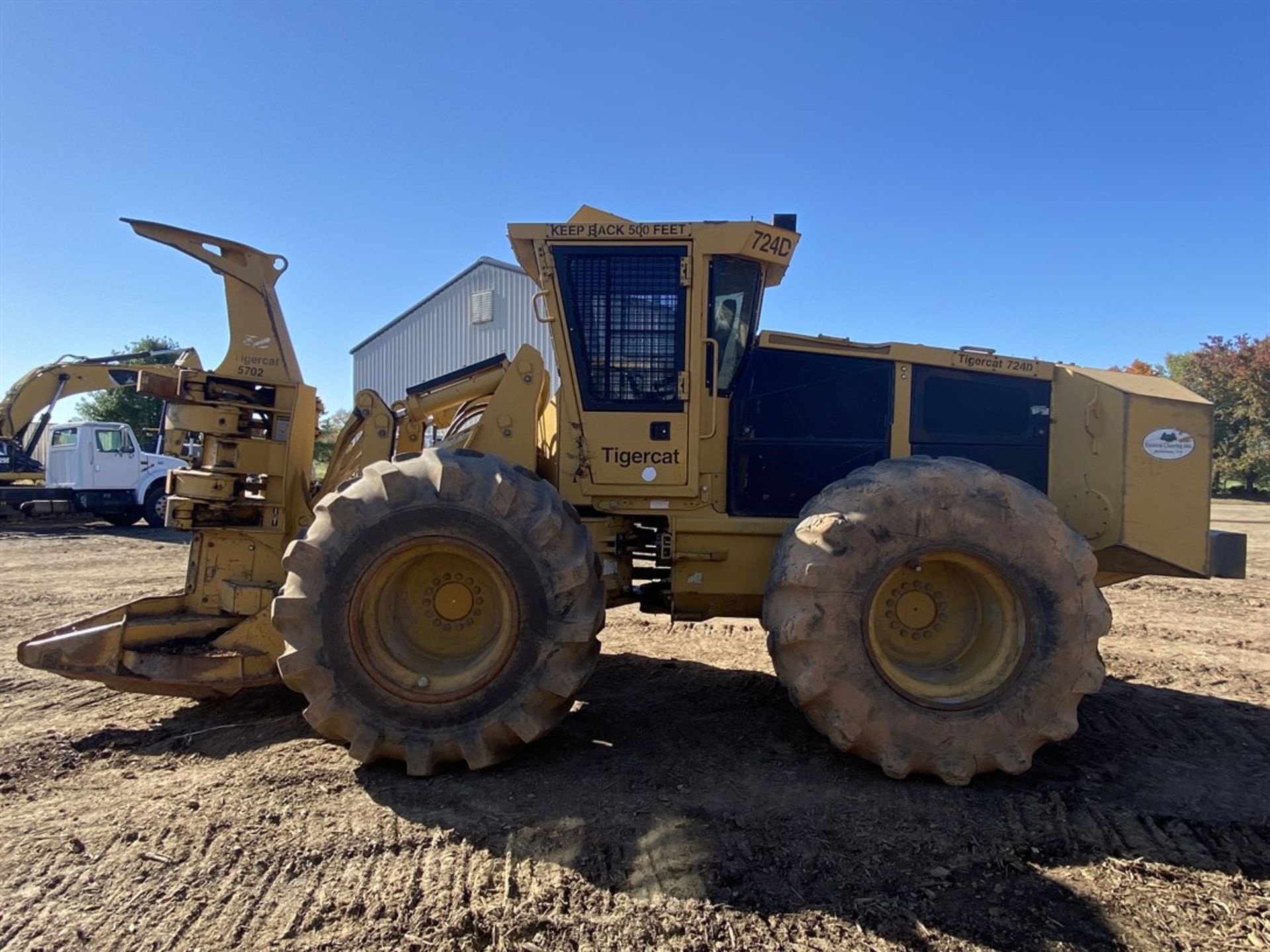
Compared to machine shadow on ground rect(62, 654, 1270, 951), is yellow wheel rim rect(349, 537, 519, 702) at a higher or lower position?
higher

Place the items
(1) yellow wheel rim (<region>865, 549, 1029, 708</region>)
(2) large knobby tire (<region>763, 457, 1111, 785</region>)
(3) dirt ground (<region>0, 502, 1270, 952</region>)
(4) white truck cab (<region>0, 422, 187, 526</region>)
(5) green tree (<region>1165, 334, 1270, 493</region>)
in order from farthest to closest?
(5) green tree (<region>1165, 334, 1270, 493</region>) < (4) white truck cab (<region>0, 422, 187, 526</region>) < (1) yellow wheel rim (<region>865, 549, 1029, 708</region>) < (2) large knobby tire (<region>763, 457, 1111, 785</region>) < (3) dirt ground (<region>0, 502, 1270, 952</region>)

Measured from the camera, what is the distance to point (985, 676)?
4.02m

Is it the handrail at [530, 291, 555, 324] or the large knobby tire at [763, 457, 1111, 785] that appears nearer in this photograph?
the large knobby tire at [763, 457, 1111, 785]

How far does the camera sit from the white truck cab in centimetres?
1848

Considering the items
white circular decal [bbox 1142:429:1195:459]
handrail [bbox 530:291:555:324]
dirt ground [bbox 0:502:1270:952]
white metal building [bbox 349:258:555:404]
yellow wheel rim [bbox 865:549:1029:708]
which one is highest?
white metal building [bbox 349:258:555:404]

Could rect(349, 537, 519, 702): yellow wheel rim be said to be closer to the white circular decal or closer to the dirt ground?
the dirt ground

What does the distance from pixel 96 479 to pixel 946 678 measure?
20.5 meters

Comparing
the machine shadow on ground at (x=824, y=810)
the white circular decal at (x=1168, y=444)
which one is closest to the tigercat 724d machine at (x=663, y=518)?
the white circular decal at (x=1168, y=444)

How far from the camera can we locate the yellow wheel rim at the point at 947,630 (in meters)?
3.96

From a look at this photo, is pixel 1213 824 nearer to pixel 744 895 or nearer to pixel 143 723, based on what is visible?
pixel 744 895

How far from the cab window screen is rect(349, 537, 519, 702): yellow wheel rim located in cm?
132

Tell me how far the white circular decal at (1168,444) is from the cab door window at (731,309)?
8.19 feet

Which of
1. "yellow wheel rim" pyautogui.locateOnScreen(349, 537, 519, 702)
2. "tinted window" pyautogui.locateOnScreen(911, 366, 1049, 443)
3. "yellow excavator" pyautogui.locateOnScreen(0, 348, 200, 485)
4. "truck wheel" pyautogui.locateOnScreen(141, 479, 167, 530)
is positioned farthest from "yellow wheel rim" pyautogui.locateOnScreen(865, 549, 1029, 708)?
"truck wheel" pyautogui.locateOnScreen(141, 479, 167, 530)

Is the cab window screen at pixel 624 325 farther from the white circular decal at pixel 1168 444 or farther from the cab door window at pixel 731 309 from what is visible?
the white circular decal at pixel 1168 444
